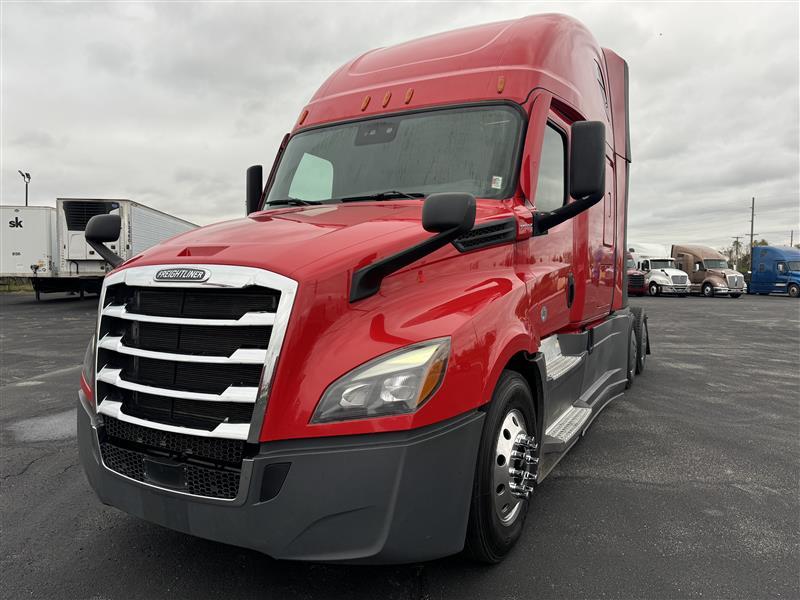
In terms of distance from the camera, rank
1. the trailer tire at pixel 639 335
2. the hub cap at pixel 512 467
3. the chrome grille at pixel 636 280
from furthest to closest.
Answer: the chrome grille at pixel 636 280, the trailer tire at pixel 639 335, the hub cap at pixel 512 467

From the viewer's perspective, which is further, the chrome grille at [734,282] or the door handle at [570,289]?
the chrome grille at [734,282]

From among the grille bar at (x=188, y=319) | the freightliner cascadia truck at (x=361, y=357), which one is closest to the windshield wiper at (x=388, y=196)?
the freightliner cascadia truck at (x=361, y=357)

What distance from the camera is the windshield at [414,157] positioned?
352 cm

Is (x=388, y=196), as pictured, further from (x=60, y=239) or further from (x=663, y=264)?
(x=663, y=264)

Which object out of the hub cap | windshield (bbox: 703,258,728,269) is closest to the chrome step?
the hub cap

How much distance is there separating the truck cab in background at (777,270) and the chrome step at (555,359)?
37.0 metres

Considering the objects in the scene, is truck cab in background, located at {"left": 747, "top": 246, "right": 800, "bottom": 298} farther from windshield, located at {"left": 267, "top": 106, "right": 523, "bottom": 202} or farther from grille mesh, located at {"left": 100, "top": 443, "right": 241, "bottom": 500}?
grille mesh, located at {"left": 100, "top": 443, "right": 241, "bottom": 500}

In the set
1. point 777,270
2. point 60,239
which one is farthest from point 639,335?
point 777,270

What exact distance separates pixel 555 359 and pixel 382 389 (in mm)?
2262

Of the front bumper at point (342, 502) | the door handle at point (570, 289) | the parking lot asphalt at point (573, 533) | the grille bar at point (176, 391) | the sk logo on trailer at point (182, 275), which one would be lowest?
the parking lot asphalt at point (573, 533)

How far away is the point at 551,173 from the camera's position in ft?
13.1

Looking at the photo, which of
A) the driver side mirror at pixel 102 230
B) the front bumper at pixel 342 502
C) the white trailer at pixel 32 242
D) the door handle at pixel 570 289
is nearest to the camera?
the front bumper at pixel 342 502

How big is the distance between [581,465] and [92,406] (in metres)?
3.34

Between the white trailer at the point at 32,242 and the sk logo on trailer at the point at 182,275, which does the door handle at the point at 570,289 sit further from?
the white trailer at the point at 32,242
